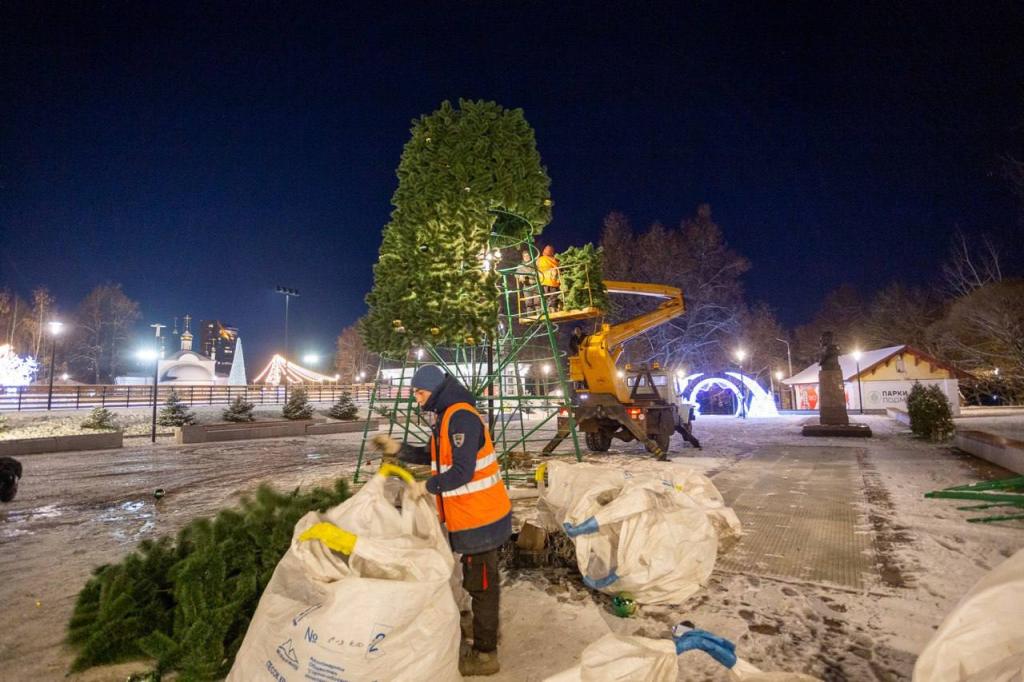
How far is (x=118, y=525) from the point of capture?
5.94m

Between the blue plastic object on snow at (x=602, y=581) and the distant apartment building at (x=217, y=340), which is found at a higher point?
the distant apartment building at (x=217, y=340)

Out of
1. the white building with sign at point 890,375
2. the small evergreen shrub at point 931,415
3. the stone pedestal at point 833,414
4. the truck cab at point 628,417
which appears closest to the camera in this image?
the truck cab at point 628,417

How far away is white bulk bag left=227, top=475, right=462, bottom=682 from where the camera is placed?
1927 millimetres

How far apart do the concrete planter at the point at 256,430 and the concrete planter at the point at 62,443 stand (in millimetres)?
1957

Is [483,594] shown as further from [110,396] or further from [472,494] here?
[110,396]

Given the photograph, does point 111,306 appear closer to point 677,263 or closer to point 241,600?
point 677,263

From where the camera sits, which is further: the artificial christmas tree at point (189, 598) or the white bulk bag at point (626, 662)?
the artificial christmas tree at point (189, 598)

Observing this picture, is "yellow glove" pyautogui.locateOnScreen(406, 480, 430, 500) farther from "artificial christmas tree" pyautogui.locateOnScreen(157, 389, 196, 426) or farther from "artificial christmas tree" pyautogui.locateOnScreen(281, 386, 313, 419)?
"artificial christmas tree" pyautogui.locateOnScreen(281, 386, 313, 419)

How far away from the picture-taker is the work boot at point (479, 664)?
255 cm

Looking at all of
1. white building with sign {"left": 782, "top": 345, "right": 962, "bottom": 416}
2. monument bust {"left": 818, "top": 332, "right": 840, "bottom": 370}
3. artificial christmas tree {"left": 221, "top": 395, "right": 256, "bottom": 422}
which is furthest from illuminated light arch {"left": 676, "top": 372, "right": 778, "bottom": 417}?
artificial christmas tree {"left": 221, "top": 395, "right": 256, "bottom": 422}

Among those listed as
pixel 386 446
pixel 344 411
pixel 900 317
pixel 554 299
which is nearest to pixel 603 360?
pixel 554 299

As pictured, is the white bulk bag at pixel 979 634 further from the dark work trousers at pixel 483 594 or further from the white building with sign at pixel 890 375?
the white building with sign at pixel 890 375

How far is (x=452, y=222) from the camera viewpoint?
6.33m

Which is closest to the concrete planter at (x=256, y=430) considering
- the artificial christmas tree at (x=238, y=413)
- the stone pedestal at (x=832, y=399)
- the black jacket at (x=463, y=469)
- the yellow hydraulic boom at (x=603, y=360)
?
the artificial christmas tree at (x=238, y=413)
